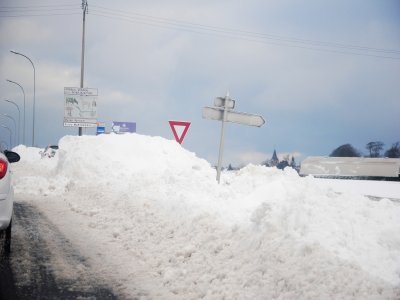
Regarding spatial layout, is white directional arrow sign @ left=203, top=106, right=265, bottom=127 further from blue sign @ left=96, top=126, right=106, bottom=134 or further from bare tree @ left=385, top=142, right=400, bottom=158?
bare tree @ left=385, top=142, right=400, bottom=158

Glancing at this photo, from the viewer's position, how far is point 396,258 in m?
4.25

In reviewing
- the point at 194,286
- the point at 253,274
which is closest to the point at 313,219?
the point at 253,274

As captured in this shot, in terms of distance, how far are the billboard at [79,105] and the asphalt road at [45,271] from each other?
1801cm

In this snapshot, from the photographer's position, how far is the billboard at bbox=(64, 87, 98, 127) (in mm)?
23719

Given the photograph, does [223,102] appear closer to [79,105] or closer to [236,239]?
[236,239]

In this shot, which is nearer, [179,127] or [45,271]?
[45,271]

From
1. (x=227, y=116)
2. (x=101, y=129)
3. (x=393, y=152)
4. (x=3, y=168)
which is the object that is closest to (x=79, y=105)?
(x=101, y=129)

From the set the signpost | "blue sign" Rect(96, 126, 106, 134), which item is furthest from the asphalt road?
"blue sign" Rect(96, 126, 106, 134)

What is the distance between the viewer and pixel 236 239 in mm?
5484

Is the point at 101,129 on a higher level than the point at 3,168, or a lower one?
lower

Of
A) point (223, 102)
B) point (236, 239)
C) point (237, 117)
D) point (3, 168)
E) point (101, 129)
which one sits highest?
point (223, 102)

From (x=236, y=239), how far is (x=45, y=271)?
2.77 meters

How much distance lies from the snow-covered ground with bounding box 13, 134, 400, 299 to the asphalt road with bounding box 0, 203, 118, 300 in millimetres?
254

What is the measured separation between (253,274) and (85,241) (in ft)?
11.1
